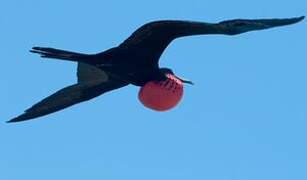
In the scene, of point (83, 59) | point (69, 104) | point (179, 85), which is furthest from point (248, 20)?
point (69, 104)

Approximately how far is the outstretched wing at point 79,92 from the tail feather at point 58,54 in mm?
656

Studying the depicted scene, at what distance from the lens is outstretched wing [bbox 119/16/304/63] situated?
6.89 meters

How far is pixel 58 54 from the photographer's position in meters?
7.43

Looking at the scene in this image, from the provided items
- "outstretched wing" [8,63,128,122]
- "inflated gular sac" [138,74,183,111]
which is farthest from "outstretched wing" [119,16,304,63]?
"outstretched wing" [8,63,128,122]

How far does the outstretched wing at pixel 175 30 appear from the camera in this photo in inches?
271

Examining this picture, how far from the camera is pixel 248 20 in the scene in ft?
22.6

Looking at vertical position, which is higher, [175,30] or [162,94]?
[175,30]

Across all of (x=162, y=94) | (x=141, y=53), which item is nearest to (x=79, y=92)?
(x=141, y=53)

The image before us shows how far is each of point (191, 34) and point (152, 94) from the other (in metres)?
0.51

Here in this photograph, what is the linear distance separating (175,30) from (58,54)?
0.87 m

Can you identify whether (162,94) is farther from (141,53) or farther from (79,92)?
(79,92)

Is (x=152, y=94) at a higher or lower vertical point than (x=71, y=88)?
lower

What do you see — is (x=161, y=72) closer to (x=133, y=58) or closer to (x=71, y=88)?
(x=133, y=58)

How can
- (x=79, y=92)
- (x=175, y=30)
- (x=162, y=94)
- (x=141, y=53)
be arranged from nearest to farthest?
(x=162, y=94), (x=175, y=30), (x=141, y=53), (x=79, y=92)
